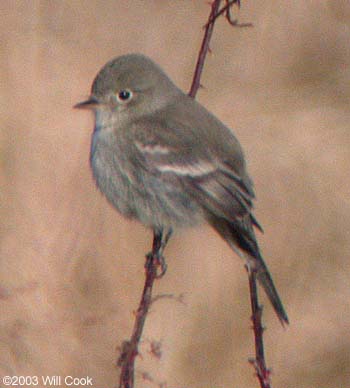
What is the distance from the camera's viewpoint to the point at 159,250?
4.13 m

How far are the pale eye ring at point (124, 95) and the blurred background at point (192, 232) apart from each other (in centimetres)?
79

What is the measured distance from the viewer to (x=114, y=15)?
620 cm

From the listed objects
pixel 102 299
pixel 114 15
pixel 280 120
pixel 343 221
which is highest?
pixel 114 15

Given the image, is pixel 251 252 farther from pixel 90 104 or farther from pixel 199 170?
pixel 90 104

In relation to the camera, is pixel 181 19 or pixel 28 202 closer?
pixel 28 202

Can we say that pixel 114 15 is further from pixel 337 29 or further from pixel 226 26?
pixel 337 29

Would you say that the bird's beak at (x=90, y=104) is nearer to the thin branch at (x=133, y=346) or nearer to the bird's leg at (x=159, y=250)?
the bird's leg at (x=159, y=250)

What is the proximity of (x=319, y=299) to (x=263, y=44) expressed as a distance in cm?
170

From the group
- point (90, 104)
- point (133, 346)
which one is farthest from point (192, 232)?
point (133, 346)

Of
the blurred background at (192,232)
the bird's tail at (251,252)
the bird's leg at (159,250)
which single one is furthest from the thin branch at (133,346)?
the blurred background at (192,232)

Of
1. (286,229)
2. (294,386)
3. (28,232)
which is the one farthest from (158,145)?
(294,386)

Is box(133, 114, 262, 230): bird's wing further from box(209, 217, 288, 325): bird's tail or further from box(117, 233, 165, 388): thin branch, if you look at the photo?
box(117, 233, 165, 388): thin branch

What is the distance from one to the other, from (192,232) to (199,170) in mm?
1052

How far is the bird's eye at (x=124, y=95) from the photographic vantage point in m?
4.48
